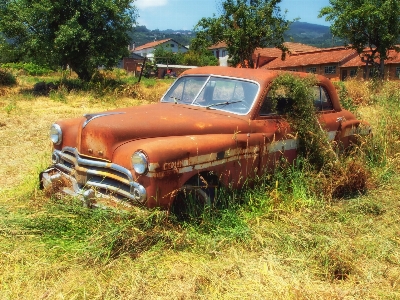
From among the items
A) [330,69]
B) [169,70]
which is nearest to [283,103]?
[330,69]

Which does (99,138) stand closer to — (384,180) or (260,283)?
(260,283)

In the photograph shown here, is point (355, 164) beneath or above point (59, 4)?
beneath

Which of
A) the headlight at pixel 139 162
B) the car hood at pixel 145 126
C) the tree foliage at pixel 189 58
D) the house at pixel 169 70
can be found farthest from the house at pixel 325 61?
the headlight at pixel 139 162

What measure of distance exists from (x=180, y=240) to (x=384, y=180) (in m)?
3.47

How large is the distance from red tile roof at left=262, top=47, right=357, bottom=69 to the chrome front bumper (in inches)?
1361

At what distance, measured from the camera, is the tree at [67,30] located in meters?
17.2

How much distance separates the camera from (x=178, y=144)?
11.9 feet

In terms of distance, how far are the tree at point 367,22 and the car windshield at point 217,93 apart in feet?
60.2

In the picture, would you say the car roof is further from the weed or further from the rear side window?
the weed

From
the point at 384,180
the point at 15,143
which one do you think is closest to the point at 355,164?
the point at 384,180

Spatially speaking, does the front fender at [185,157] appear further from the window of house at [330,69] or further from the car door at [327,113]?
the window of house at [330,69]

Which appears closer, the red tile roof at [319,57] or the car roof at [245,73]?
the car roof at [245,73]

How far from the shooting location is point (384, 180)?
5613 millimetres

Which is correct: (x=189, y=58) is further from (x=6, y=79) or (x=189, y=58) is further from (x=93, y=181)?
(x=93, y=181)
